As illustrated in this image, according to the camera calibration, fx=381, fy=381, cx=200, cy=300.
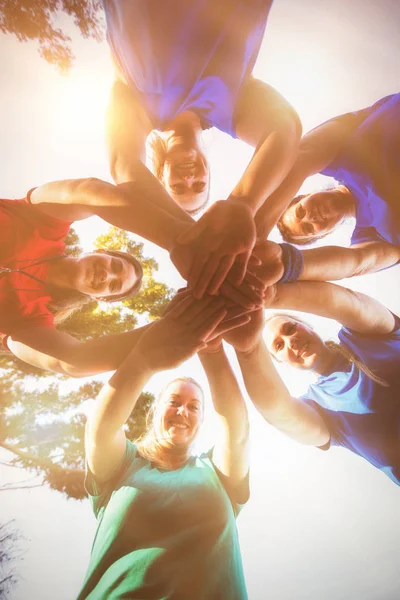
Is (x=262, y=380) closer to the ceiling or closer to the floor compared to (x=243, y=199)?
closer to the floor

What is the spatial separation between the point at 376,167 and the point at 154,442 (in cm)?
147

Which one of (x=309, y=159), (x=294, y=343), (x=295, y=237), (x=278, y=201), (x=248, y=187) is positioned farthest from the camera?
(x=294, y=343)

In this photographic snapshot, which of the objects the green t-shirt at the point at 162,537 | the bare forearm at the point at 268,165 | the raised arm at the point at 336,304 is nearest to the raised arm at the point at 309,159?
the bare forearm at the point at 268,165

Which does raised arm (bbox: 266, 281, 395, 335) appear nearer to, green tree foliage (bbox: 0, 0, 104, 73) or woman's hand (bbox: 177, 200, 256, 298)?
woman's hand (bbox: 177, 200, 256, 298)

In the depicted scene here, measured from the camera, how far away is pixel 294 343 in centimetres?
174

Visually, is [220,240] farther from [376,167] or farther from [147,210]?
[376,167]

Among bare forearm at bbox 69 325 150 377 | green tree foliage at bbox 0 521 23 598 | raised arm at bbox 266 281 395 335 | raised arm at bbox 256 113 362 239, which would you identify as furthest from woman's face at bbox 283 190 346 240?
green tree foliage at bbox 0 521 23 598

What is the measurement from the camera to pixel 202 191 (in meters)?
1.55

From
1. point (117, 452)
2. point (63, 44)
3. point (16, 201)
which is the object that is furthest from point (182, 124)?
point (117, 452)


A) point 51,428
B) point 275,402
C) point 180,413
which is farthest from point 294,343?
point 51,428

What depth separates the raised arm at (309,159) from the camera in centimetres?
129

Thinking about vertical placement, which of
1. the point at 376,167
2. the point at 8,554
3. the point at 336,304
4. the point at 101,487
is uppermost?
the point at 376,167

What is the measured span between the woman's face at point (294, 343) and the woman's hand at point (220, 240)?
27.9 inches

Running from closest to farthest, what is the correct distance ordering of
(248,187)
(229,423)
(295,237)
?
(248,187), (229,423), (295,237)
